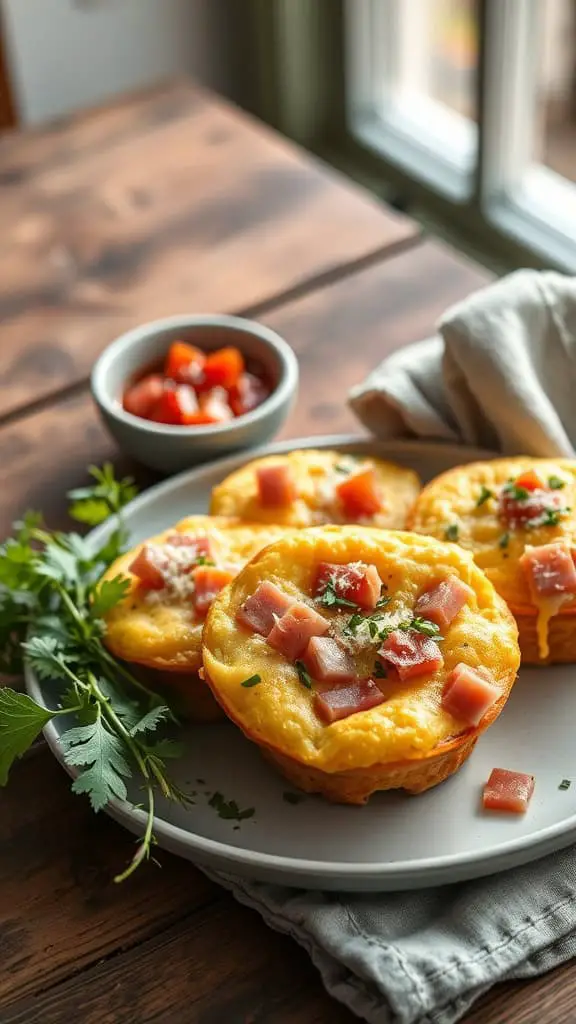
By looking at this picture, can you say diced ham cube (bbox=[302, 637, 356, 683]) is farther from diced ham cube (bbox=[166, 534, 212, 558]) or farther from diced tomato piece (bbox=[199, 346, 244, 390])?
diced tomato piece (bbox=[199, 346, 244, 390])

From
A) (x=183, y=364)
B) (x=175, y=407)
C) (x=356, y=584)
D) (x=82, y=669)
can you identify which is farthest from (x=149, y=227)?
(x=356, y=584)

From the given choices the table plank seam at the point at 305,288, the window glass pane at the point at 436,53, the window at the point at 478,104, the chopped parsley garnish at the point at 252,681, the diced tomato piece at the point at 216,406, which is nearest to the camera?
the chopped parsley garnish at the point at 252,681

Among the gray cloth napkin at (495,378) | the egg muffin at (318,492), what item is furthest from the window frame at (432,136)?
the egg muffin at (318,492)

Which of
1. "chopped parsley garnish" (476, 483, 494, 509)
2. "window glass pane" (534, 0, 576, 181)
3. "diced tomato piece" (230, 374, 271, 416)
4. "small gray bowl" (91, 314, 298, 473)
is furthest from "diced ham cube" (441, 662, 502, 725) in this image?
"window glass pane" (534, 0, 576, 181)

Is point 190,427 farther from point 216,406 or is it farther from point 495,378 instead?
point 495,378

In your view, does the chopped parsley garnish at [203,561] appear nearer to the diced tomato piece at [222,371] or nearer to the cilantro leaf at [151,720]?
the cilantro leaf at [151,720]

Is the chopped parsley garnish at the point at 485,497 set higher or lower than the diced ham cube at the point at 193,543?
higher

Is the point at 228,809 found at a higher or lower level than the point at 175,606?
lower
